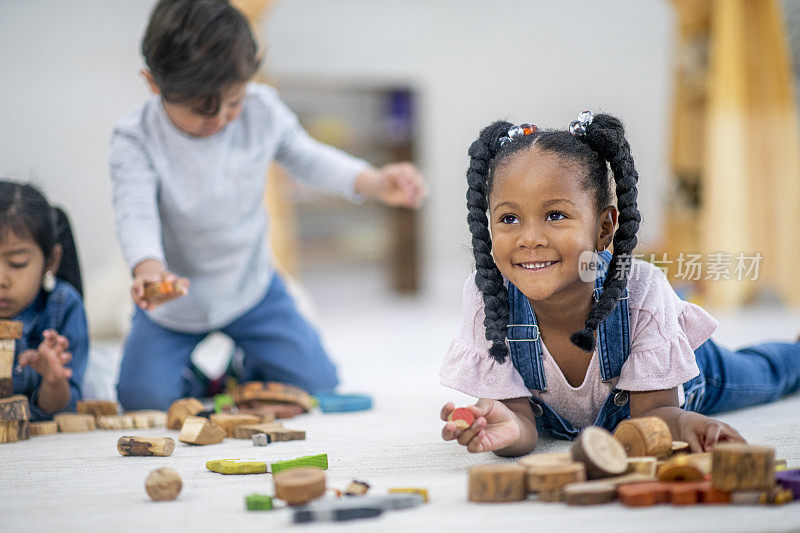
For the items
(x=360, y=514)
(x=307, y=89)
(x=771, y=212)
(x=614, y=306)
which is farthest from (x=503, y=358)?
(x=307, y=89)

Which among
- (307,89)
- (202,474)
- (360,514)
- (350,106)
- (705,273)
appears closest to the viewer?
(360,514)

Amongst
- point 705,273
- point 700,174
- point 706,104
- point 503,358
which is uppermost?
point 706,104

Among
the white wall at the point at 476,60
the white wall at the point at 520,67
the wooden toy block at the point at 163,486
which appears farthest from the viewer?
the white wall at the point at 520,67

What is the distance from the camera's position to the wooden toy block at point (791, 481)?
2.59ft

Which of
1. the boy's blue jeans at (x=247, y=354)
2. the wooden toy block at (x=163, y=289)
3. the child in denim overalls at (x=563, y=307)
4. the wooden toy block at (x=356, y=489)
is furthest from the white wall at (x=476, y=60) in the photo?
the wooden toy block at (x=356, y=489)

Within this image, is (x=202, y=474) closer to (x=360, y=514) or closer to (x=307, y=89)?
(x=360, y=514)

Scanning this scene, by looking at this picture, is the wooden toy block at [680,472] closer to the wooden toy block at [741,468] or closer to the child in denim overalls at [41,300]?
the wooden toy block at [741,468]

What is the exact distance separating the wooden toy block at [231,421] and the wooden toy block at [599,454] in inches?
22.7

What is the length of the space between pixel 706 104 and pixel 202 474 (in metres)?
2.98

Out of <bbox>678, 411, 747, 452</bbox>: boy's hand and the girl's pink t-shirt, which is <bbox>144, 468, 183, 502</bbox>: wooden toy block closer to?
the girl's pink t-shirt

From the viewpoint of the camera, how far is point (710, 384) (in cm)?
124

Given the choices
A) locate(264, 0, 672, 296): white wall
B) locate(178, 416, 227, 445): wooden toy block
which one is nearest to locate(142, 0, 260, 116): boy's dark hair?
locate(178, 416, 227, 445): wooden toy block

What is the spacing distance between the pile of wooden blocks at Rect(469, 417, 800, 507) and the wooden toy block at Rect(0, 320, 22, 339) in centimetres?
80

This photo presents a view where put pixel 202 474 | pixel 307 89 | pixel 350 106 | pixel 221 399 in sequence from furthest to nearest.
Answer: pixel 350 106 < pixel 307 89 < pixel 221 399 < pixel 202 474
